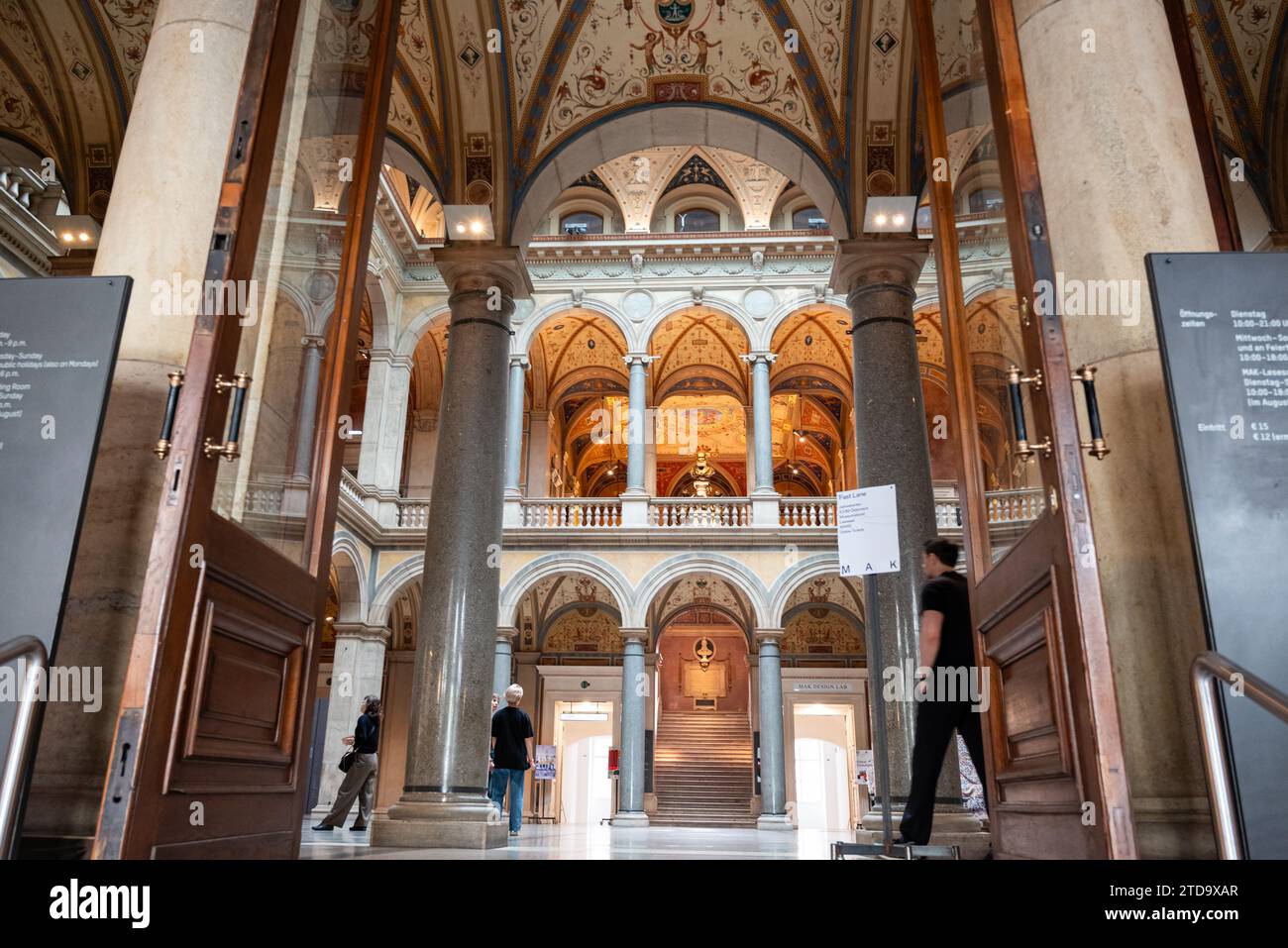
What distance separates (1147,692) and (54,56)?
1016 centimetres

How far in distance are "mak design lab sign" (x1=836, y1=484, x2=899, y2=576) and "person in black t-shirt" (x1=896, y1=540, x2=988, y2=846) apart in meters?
0.67

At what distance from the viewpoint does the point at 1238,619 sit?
7.88 ft

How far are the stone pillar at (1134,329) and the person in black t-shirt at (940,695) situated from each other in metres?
1.20

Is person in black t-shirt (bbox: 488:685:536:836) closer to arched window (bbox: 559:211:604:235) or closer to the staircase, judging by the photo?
the staircase

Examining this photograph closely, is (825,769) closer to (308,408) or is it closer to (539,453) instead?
(539,453)

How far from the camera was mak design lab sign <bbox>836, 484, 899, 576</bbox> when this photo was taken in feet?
15.7

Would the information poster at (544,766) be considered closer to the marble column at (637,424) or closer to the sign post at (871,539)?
the marble column at (637,424)

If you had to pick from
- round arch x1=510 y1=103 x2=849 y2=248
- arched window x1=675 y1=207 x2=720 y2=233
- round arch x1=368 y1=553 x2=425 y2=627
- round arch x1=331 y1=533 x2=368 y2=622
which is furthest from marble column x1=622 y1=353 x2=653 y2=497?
round arch x1=510 y1=103 x2=849 y2=248

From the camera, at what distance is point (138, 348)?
3.16 metres

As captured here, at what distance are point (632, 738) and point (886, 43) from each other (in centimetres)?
1355

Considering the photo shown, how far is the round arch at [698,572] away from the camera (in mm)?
18625

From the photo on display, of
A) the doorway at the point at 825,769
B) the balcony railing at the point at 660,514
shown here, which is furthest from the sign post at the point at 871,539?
the doorway at the point at 825,769
